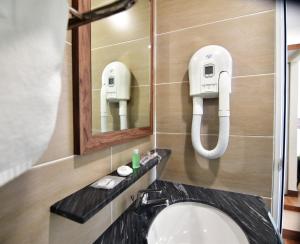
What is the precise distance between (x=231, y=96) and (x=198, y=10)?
505 millimetres

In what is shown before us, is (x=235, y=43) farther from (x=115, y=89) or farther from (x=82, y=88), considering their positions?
(x=82, y=88)

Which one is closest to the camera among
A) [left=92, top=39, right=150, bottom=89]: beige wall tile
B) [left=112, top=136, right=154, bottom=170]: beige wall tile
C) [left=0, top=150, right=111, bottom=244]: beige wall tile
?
[left=0, top=150, right=111, bottom=244]: beige wall tile

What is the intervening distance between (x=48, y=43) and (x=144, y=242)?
635 millimetres

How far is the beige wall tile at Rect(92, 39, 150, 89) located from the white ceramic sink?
0.63 metres

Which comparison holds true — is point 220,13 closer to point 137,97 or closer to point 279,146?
point 137,97

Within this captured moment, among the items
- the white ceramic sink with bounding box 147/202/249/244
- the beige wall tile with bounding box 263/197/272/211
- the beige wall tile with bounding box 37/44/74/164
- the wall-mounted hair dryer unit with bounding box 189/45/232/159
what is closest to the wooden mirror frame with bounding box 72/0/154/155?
the beige wall tile with bounding box 37/44/74/164

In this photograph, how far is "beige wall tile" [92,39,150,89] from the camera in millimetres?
611

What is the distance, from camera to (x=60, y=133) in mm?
490

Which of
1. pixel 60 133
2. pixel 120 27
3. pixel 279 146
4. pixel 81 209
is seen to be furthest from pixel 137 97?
pixel 279 146

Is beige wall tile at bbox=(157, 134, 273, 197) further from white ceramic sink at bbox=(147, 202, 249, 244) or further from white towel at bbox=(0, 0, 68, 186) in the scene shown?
white towel at bbox=(0, 0, 68, 186)

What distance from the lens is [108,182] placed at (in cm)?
59

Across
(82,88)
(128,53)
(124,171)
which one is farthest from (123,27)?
(124,171)

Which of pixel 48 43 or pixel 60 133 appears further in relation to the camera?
pixel 60 133

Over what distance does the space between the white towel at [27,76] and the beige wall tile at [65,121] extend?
21 centimetres
